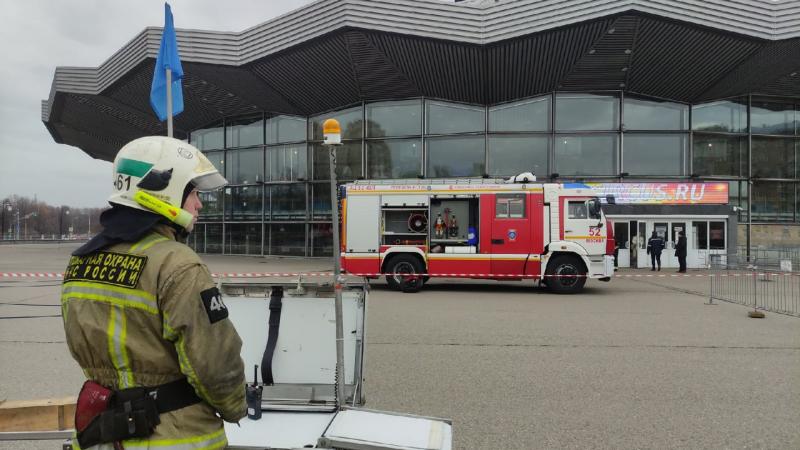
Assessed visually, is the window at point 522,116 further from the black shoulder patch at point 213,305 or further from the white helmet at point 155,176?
the black shoulder patch at point 213,305

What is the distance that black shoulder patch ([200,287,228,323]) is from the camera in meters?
1.75

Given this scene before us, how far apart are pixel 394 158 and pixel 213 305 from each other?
74.7 feet

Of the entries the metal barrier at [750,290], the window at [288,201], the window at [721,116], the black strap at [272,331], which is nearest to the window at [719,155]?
the window at [721,116]

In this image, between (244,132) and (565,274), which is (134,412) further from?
(244,132)

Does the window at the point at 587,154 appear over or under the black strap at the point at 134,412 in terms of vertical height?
over

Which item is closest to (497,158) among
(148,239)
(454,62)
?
(454,62)

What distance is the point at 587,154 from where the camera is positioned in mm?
22672

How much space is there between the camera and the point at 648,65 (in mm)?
20438

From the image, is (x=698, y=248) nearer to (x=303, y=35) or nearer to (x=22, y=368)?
(x=303, y=35)

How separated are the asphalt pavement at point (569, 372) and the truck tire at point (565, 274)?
246cm

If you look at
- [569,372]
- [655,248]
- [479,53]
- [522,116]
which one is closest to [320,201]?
[522,116]

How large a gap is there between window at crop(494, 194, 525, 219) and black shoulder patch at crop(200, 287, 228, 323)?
12.6m

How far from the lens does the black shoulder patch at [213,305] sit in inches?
68.7

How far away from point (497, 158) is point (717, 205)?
8728mm
